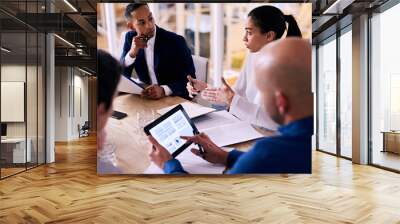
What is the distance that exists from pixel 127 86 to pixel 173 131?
97 centimetres

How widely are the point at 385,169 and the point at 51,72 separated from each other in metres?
6.98

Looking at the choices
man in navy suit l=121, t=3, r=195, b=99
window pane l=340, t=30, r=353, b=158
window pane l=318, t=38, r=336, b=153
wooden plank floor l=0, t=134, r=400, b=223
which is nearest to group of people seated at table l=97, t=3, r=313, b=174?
man in navy suit l=121, t=3, r=195, b=99

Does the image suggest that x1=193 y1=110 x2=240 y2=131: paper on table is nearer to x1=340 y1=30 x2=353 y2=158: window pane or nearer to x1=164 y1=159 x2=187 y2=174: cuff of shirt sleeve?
x1=164 y1=159 x2=187 y2=174: cuff of shirt sleeve

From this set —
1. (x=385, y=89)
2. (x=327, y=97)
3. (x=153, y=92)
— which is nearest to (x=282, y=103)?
(x=153, y=92)

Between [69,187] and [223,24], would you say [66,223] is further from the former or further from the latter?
[223,24]

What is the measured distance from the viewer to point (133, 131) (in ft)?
19.9

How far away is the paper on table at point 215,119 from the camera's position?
236 inches

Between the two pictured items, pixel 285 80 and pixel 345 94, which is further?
pixel 345 94

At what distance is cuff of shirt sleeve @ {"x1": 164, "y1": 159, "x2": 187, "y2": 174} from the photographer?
6020mm

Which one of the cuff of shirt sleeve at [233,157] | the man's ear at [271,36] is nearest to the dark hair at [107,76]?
the cuff of shirt sleeve at [233,157]

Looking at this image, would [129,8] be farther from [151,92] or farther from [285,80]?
[285,80]

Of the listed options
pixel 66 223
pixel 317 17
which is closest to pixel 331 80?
pixel 317 17

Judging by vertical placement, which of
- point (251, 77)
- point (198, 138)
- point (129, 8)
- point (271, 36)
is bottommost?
point (198, 138)

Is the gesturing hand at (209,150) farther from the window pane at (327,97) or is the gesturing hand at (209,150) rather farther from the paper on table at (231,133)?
the window pane at (327,97)
